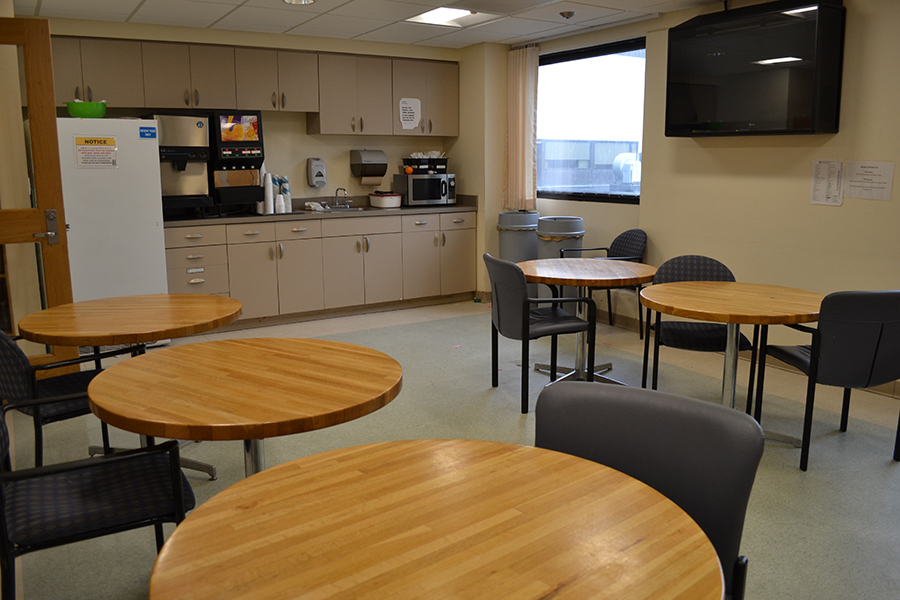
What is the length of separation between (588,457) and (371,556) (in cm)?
64

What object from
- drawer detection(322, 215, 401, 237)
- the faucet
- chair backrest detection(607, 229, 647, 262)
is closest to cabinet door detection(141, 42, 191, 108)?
drawer detection(322, 215, 401, 237)

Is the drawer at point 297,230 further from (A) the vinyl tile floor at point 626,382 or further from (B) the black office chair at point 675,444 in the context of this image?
(B) the black office chair at point 675,444

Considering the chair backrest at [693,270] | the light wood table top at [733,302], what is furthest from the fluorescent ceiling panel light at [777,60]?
the light wood table top at [733,302]

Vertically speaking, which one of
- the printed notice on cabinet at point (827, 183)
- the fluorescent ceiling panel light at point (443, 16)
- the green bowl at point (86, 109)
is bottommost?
the printed notice on cabinet at point (827, 183)

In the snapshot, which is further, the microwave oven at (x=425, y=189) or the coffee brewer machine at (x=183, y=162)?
the microwave oven at (x=425, y=189)

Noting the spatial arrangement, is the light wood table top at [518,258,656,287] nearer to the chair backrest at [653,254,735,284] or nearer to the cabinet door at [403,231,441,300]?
the chair backrest at [653,254,735,284]

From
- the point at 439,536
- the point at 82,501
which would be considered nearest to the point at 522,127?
the point at 82,501

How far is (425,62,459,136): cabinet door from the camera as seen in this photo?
681cm

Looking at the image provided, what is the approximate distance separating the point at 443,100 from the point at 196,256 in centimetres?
286

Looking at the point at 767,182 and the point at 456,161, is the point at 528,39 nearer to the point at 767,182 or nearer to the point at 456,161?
the point at 456,161

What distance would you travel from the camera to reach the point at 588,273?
12.9ft

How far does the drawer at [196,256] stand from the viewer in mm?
5410

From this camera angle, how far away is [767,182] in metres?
4.63

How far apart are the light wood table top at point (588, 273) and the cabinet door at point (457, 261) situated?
2.43 meters
